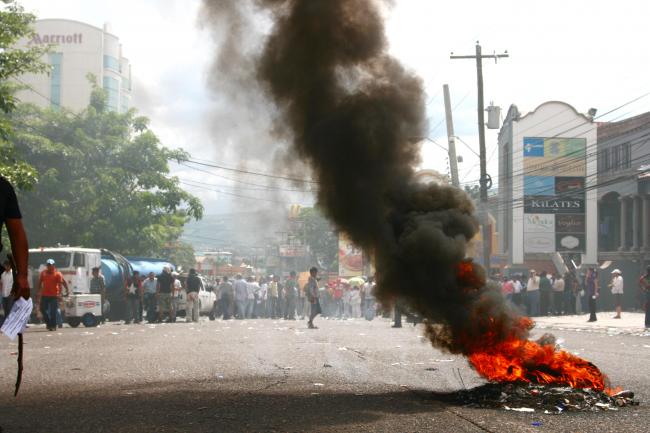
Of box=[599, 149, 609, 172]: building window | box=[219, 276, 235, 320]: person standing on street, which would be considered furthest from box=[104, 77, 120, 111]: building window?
box=[219, 276, 235, 320]: person standing on street

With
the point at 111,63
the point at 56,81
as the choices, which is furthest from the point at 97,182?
the point at 111,63

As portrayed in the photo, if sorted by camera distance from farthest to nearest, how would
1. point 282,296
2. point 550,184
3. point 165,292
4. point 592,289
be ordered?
point 550,184, point 282,296, point 165,292, point 592,289

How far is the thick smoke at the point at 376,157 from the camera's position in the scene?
373 inches

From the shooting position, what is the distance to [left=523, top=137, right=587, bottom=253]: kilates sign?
45094 millimetres

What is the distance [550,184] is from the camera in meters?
46.6

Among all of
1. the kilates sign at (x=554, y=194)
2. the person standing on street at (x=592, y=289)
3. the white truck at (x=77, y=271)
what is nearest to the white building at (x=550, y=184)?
the kilates sign at (x=554, y=194)

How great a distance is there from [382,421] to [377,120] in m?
5.54

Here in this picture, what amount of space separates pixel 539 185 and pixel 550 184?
23.1 inches

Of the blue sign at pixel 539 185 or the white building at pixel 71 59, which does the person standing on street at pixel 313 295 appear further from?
the white building at pixel 71 59

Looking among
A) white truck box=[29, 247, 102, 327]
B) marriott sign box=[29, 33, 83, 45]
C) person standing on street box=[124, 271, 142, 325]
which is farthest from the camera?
marriott sign box=[29, 33, 83, 45]

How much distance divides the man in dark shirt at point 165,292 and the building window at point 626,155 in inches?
1128

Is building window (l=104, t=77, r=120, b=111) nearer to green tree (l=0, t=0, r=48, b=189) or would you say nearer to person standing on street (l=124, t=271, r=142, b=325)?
person standing on street (l=124, t=271, r=142, b=325)

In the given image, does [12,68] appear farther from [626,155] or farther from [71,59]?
[71,59]

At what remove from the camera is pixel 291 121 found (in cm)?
1259
